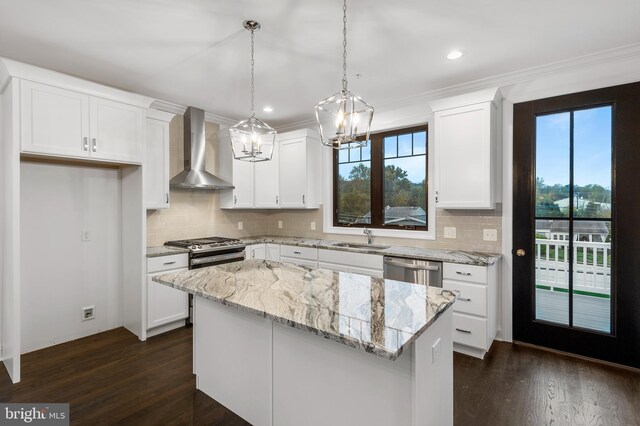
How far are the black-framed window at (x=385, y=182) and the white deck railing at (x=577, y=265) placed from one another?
3.90 feet

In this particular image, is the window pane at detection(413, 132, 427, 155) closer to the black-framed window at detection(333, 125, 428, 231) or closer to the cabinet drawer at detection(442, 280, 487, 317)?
the black-framed window at detection(333, 125, 428, 231)

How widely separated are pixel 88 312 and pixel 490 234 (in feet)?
14.3

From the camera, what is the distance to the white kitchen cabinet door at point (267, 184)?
4.67m

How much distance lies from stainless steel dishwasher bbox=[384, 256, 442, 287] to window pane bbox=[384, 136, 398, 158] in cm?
140

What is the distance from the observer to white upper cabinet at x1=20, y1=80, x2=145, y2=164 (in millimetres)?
2566

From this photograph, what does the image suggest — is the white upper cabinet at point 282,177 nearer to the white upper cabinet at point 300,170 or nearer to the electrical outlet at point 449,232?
the white upper cabinet at point 300,170

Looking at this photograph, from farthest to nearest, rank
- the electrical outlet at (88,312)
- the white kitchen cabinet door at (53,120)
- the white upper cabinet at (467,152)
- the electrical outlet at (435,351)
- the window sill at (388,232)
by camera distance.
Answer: the window sill at (388,232) < the electrical outlet at (88,312) < the white upper cabinet at (467,152) < the white kitchen cabinet door at (53,120) < the electrical outlet at (435,351)

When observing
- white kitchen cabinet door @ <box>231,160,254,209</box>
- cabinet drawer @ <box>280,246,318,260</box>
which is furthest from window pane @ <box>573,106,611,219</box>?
white kitchen cabinet door @ <box>231,160,254,209</box>

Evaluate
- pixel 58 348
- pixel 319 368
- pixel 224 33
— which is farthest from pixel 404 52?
pixel 58 348

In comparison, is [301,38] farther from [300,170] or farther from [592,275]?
[592,275]

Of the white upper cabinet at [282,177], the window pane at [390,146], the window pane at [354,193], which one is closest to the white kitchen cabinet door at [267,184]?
the white upper cabinet at [282,177]

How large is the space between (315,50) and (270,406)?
259cm

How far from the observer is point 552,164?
2992mm

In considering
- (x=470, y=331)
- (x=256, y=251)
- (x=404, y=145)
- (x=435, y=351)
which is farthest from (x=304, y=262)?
(x=435, y=351)
